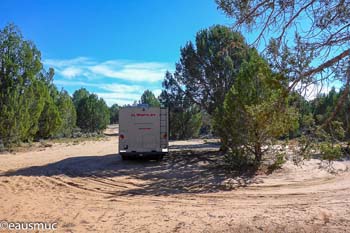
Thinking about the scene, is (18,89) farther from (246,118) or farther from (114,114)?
(114,114)

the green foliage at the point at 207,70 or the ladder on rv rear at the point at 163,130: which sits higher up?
the green foliage at the point at 207,70

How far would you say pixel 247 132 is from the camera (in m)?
15.8

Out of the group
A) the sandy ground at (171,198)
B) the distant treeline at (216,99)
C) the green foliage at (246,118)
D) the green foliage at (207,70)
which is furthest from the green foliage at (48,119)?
the green foliage at (246,118)

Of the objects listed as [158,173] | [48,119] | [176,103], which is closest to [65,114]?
[48,119]

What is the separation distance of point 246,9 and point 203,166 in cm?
1278

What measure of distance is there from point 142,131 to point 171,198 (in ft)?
25.9

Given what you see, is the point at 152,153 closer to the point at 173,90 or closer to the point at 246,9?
the point at 173,90

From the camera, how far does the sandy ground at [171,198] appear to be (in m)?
7.56

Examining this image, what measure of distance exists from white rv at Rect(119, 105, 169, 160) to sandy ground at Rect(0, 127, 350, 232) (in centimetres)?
87

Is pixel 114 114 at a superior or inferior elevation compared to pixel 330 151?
superior

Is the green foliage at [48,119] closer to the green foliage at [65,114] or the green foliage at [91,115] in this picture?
the green foliage at [65,114]

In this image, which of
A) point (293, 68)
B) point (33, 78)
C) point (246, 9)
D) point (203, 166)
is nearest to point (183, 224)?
point (293, 68)

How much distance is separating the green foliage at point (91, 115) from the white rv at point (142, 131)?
49.6 metres

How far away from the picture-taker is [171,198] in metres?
10.9
